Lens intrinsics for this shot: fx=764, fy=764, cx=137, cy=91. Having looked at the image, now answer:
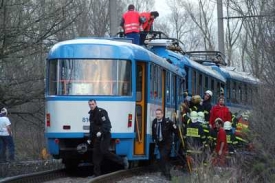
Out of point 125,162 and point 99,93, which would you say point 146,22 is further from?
point 125,162

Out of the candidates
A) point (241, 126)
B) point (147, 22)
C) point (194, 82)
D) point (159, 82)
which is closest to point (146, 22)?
point (147, 22)

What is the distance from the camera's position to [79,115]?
1662 cm

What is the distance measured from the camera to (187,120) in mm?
16484

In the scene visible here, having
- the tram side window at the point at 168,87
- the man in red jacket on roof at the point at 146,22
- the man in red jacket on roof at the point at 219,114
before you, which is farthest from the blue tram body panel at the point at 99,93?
the man in red jacket on roof at the point at 146,22

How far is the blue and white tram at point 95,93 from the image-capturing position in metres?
16.6

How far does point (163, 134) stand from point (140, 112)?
3.69 ft

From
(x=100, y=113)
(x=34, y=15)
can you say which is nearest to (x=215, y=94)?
(x=34, y=15)

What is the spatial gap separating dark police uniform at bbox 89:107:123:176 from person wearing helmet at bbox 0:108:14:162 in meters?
6.37

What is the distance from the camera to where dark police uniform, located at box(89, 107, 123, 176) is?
15625 mm

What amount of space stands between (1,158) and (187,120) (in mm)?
8169

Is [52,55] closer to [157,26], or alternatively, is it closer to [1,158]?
[1,158]

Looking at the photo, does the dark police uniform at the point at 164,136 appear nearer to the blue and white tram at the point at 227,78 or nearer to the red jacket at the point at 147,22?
the red jacket at the point at 147,22

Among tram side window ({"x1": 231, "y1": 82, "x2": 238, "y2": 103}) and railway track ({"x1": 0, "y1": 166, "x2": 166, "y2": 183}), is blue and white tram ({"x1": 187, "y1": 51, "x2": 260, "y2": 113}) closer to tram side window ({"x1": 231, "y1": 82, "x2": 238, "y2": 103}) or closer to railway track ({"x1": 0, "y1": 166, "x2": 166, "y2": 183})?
tram side window ({"x1": 231, "y1": 82, "x2": 238, "y2": 103})

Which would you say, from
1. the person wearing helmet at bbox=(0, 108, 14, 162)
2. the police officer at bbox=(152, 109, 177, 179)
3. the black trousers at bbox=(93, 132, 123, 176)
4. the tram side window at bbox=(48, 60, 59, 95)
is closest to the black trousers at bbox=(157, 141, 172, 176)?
the police officer at bbox=(152, 109, 177, 179)
